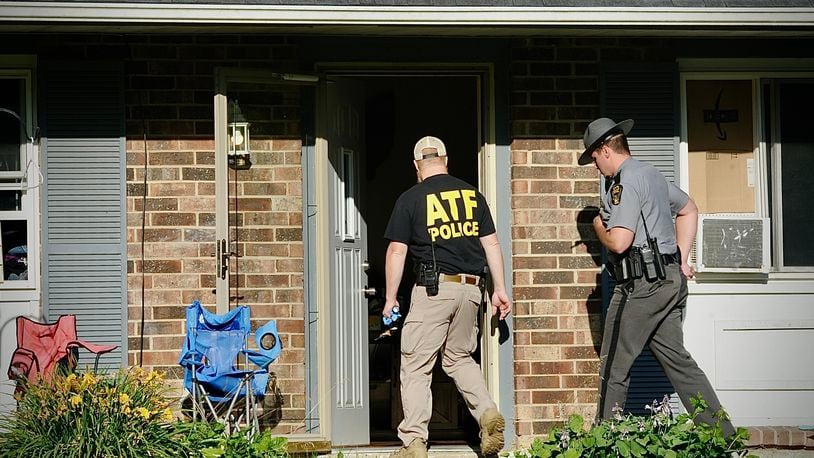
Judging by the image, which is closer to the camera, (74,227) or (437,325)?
(437,325)

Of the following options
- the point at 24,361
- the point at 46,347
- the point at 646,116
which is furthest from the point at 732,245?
the point at 24,361

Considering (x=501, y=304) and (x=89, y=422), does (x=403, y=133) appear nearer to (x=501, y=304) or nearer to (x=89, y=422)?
(x=501, y=304)

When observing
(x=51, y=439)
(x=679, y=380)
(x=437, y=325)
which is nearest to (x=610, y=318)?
(x=679, y=380)

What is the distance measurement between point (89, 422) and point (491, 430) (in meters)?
2.13

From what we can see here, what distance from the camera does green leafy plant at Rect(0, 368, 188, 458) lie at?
5.71 metres

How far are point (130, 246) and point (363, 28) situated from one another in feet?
6.40

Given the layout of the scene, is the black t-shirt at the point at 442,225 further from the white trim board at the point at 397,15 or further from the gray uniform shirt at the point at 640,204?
the white trim board at the point at 397,15

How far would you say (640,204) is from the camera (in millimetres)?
6562

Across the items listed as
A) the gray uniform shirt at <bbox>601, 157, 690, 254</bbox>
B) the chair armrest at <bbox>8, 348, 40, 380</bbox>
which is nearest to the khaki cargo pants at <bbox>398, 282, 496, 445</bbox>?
the gray uniform shirt at <bbox>601, 157, 690, 254</bbox>

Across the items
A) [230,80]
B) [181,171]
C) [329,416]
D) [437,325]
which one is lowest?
[329,416]

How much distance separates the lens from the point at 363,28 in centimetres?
683

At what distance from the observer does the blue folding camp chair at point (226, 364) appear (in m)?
6.77

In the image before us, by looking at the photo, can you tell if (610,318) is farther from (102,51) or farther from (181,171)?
(102,51)

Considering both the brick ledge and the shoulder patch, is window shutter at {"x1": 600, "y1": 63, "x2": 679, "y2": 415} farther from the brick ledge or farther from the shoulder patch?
the shoulder patch
